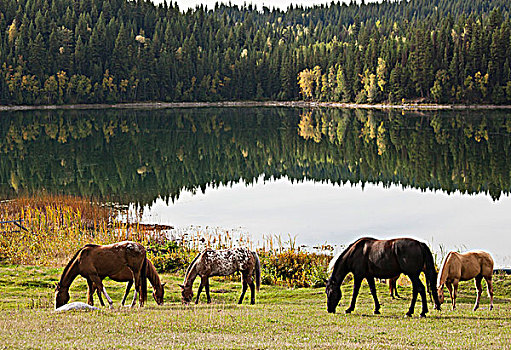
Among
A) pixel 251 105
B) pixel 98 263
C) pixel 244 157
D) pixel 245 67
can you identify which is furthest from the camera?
pixel 245 67

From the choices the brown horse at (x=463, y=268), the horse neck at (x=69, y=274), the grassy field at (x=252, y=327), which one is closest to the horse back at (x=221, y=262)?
the grassy field at (x=252, y=327)

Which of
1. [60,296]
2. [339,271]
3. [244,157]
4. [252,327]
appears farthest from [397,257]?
[244,157]

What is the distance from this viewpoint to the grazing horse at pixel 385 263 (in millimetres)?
13484

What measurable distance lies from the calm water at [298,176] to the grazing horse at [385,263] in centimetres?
1303

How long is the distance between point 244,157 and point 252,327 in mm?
50725

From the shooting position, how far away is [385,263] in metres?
13.7

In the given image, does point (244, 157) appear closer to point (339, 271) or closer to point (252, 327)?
point (339, 271)

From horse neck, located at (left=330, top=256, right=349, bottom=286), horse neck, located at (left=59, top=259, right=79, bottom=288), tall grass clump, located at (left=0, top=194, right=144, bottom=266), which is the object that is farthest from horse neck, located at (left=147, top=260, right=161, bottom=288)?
tall grass clump, located at (left=0, top=194, right=144, bottom=266)

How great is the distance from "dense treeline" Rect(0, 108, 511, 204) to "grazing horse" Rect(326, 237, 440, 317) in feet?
89.7

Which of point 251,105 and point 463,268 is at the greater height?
point 251,105

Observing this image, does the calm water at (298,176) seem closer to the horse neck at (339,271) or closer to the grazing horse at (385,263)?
the grazing horse at (385,263)

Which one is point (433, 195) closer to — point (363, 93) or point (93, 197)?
point (93, 197)

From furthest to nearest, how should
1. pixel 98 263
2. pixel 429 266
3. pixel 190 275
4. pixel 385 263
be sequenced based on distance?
1. pixel 190 275
2. pixel 98 263
3. pixel 385 263
4. pixel 429 266

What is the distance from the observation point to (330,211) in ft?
123
